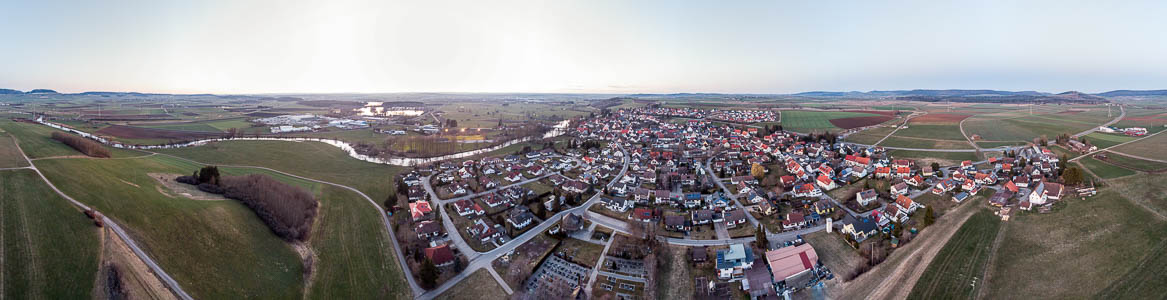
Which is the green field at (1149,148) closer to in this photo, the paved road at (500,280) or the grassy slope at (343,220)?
the paved road at (500,280)

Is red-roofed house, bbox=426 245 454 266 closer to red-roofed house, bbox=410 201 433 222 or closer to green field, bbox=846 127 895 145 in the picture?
red-roofed house, bbox=410 201 433 222

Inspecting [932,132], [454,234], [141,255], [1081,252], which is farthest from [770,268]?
A: [932,132]

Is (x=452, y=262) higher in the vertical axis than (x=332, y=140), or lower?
lower

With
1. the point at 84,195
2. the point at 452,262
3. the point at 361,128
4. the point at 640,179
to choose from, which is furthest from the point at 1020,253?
the point at 361,128

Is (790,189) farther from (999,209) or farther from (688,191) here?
(999,209)

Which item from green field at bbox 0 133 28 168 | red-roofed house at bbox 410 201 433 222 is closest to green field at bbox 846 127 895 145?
red-roofed house at bbox 410 201 433 222

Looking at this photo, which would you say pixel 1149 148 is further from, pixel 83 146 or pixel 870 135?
pixel 83 146
